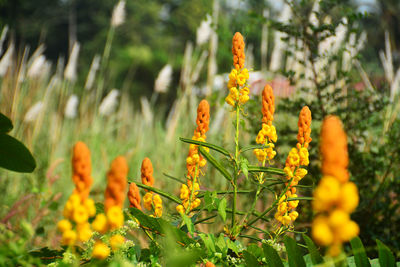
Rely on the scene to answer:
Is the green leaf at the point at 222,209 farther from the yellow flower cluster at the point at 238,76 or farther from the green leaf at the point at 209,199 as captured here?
the yellow flower cluster at the point at 238,76

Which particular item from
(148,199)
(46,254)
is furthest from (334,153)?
(46,254)

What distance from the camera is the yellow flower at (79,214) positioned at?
13.8 inches

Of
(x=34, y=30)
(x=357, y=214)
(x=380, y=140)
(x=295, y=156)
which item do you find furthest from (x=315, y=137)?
(x=34, y=30)

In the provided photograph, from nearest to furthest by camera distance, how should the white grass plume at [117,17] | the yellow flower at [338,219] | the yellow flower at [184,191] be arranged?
the yellow flower at [338,219] → the yellow flower at [184,191] → the white grass plume at [117,17]

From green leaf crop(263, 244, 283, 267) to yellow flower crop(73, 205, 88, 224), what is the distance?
12.2 inches

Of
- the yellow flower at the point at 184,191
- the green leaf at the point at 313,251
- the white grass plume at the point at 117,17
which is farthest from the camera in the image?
the white grass plume at the point at 117,17

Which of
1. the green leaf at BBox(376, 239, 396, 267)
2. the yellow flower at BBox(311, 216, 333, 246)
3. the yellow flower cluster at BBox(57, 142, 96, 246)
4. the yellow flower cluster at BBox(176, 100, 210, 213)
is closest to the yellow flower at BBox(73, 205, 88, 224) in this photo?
the yellow flower cluster at BBox(57, 142, 96, 246)

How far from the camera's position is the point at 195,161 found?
0.67m

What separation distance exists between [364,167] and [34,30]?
16788 mm

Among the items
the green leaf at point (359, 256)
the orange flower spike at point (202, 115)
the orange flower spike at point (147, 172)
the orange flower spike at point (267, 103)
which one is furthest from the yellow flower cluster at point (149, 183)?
the green leaf at point (359, 256)

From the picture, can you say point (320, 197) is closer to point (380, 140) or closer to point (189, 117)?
point (380, 140)

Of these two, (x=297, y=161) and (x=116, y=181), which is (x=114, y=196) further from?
(x=297, y=161)

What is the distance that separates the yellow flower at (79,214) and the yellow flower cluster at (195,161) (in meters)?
0.30

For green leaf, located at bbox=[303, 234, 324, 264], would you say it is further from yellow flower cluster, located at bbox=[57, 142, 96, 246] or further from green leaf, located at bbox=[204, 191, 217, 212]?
yellow flower cluster, located at bbox=[57, 142, 96, 246]
